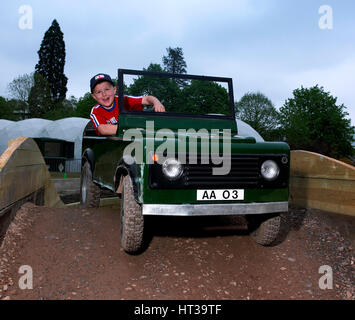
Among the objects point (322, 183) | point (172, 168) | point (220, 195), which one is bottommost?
point (322, 183)

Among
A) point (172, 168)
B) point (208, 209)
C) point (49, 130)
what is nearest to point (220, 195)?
point (208, 209)

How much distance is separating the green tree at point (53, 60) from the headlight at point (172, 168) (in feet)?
158

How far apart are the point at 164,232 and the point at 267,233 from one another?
1.28 m

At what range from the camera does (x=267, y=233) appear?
13.2 feet

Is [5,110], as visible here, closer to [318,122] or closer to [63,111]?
[63,111]

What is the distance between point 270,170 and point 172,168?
993 millimetres

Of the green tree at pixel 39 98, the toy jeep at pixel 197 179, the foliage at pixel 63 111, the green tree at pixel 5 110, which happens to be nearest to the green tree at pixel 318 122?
the foliage at pixel 63 111

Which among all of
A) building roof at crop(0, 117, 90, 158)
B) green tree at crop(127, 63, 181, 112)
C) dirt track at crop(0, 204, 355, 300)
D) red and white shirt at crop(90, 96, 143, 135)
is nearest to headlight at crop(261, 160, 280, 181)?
dirt track at crop(0, 204, 355, 300)

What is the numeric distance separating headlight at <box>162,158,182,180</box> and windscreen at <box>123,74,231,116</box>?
6.06 feet

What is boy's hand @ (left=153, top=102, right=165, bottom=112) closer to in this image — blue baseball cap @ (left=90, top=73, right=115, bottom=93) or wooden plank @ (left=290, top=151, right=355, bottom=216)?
blue baseball cap @ (left=90, top=73, right=115, bottom=93)

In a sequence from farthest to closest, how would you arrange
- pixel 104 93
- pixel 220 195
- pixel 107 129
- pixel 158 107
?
pixel 104 93, pixel 158 107, pixel 107 129, pixel 220 195

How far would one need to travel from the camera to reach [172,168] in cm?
327

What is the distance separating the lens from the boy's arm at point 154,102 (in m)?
4.88

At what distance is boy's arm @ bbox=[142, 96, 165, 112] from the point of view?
488cm
